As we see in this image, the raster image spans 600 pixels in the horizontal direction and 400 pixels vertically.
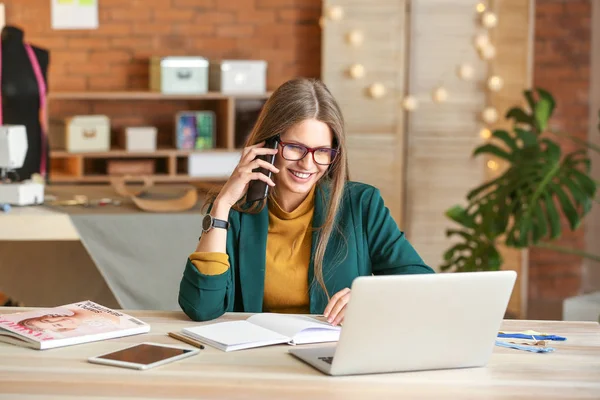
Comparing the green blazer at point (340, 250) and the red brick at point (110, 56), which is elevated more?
the red brick at point (110, 56)

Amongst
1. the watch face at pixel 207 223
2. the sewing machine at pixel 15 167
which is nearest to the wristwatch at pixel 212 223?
the watch face at pixel 207 223

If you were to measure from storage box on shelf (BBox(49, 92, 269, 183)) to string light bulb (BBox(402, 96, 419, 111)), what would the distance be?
837mm

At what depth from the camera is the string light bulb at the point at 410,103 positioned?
5188mm

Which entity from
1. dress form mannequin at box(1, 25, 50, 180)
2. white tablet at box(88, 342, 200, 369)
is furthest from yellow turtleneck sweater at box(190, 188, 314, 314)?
dress form mannequin at box(1, 25, 50, 180)

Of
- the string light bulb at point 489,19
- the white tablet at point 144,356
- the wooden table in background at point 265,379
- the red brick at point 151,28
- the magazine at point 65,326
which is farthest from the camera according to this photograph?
the red brick at point 151,28

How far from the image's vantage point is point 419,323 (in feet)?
5.23

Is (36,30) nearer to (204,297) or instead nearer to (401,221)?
(401,221)

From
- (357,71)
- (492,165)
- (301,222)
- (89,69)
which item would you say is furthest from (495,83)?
(301,222)

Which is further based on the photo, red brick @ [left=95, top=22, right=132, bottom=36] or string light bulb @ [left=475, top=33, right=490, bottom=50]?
red brick @ [left=95, top=22, right=132, bottom=36]

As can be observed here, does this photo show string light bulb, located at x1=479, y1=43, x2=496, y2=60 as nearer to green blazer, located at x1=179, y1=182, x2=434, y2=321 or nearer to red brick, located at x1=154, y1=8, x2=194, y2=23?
red brick, located at x1=154, y1=8, x2=194, y2=23

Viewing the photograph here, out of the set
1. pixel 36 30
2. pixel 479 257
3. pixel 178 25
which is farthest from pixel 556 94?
pixel 36 30

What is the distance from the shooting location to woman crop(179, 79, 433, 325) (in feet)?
7.20

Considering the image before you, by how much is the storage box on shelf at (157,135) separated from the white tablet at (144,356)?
3665 mm

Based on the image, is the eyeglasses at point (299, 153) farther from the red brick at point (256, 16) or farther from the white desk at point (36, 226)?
the red brick at point (256, 16)
